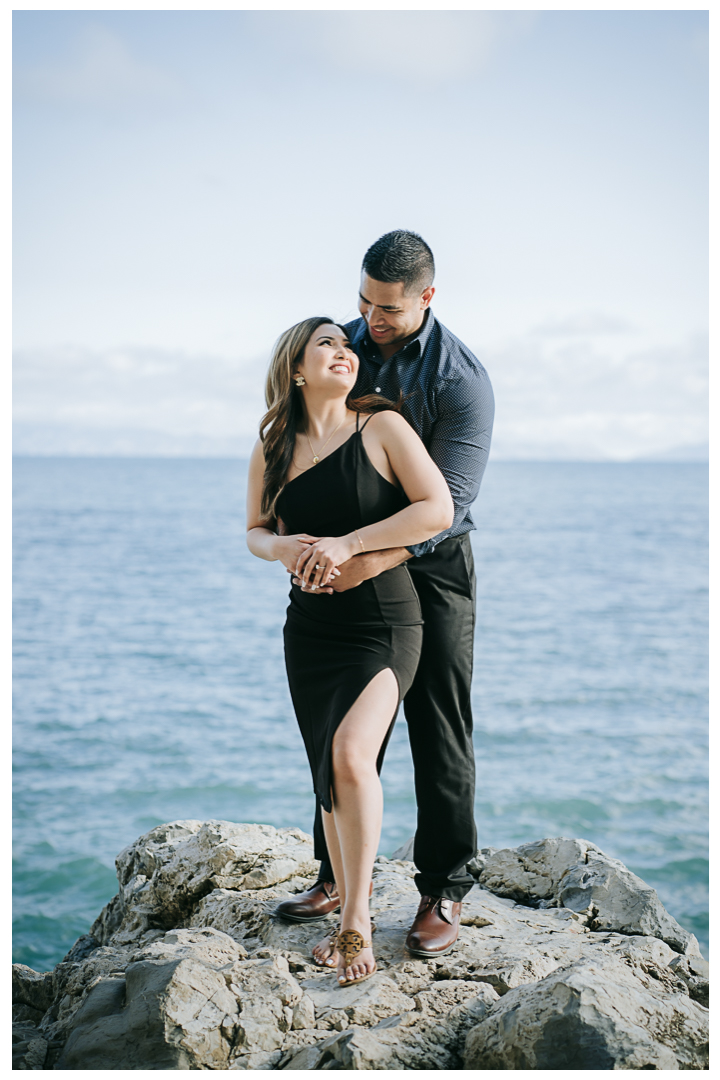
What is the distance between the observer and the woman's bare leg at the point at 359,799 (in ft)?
8.74

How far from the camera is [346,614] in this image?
112 inches

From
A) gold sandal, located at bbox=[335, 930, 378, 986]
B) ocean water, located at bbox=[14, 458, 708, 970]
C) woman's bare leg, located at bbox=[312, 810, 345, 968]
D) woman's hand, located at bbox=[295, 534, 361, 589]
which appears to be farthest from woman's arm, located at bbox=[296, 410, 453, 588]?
ocean water, located at bbox=[14, 458, 708, 970]

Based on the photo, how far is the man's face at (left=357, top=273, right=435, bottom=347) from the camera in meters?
2.98

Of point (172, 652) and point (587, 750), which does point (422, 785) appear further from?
point (172, 652)

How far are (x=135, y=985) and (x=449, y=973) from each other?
1030mm

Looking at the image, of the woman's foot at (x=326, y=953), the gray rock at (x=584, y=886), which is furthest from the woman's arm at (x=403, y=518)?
the gray rock at (x=584, y=886)

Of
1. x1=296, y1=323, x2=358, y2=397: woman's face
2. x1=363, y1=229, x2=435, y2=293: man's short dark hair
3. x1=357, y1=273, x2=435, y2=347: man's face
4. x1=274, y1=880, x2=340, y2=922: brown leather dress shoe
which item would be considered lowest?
x1=274, y1=880, x2=340, y2=922: brown leather dress shoe

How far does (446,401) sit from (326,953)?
194cm

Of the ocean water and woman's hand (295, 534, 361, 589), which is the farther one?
the ocean water

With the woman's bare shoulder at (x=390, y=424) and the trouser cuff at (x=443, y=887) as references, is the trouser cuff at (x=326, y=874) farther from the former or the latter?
the woman's bare shoulder at (x=390, y=424)

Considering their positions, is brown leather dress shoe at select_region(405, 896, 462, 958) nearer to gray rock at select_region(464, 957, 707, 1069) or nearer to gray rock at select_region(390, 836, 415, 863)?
gray rock at select_region(464, 957, 707, 1069)

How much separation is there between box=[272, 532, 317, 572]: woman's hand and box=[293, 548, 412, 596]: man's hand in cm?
7

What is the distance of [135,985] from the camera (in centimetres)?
247
